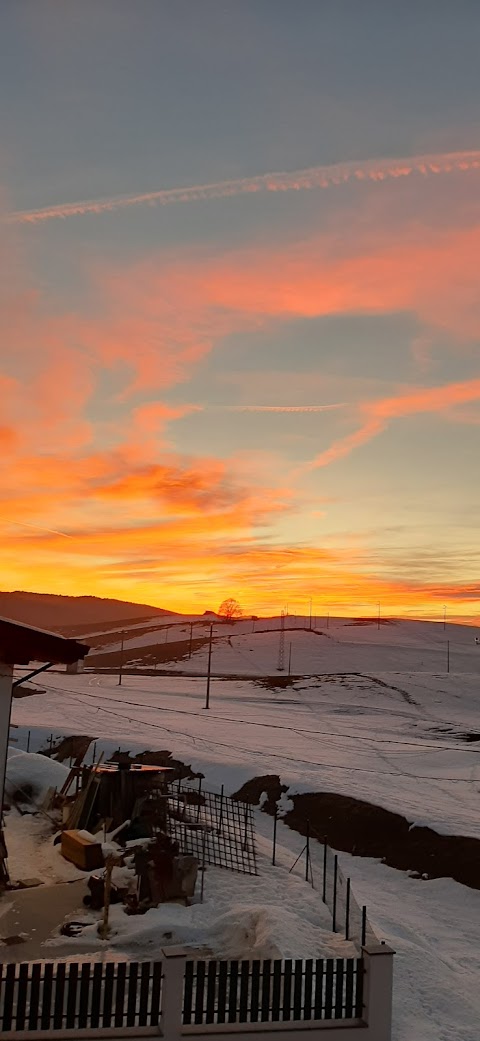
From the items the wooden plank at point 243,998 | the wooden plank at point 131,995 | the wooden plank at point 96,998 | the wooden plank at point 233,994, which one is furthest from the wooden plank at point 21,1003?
the wooden plank at point 243,998

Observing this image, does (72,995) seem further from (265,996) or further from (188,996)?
(265,996)

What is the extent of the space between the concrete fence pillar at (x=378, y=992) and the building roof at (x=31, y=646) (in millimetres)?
9473

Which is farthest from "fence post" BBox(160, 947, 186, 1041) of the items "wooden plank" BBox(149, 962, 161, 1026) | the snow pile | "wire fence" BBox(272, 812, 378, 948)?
the snow pile

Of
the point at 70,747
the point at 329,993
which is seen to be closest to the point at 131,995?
the point at 329,993

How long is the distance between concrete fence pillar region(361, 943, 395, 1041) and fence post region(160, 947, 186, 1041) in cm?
314

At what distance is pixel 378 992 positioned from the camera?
13562mm

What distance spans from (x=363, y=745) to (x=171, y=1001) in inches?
1839

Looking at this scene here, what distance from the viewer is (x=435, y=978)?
1766cm

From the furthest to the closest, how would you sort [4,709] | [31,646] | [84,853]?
[84,853]
[31,646]
[4,709]

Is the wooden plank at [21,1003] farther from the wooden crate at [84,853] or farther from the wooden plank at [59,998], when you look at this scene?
the wooden crate at [84,853]

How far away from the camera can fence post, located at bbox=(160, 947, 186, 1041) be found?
12648mm

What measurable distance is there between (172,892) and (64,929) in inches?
125

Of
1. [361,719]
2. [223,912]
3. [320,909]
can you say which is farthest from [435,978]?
[361,719]

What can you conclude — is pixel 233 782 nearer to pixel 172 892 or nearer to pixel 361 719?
pixel 172 892
